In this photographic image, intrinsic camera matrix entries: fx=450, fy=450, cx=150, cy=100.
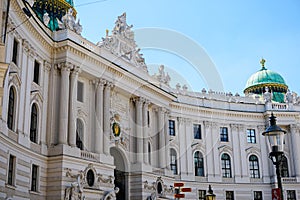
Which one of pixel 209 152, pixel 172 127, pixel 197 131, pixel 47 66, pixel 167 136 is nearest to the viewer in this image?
pixel 47 66

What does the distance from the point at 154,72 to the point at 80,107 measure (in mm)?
14815

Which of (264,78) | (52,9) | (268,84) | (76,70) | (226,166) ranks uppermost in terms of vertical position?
(52,9)

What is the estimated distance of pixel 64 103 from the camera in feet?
109

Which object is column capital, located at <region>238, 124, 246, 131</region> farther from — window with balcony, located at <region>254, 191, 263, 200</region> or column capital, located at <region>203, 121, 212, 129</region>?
window with balcony, located at <region>254, 191, 263, 200</region>

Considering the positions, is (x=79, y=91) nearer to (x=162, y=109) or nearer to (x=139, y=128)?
(x=139, y=128)

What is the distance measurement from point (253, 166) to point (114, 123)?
848 inches

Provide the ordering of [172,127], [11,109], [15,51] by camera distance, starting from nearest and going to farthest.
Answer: [11,109] → [15,51] → [172,127]

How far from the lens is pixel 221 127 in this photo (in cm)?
5325

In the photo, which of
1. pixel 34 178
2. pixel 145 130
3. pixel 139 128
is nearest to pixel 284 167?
pixel 145 130

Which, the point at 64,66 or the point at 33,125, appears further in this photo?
the point at 64,66

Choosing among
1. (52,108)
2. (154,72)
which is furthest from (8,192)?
(154,72)

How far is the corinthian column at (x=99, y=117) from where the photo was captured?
35969 mm

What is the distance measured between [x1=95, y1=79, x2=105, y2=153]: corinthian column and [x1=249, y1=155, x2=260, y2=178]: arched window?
Answer: 23.5m

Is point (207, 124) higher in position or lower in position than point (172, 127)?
higher
